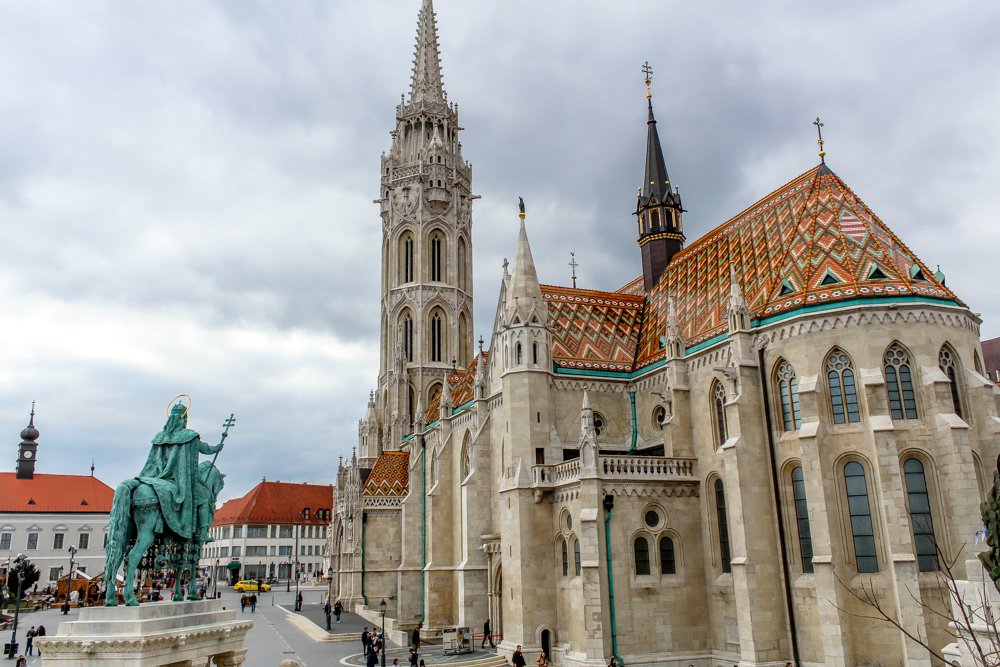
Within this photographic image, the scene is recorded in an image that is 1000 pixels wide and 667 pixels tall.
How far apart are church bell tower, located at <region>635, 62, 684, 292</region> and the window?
15.8 meters

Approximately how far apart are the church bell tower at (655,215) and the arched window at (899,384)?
15577 millimetres

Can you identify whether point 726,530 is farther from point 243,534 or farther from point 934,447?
point 243,534

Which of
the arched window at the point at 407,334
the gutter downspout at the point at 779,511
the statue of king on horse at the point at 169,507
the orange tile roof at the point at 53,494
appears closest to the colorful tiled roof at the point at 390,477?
the arched window at the point at 407,334

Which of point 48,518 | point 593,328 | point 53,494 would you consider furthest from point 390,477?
point 53,494

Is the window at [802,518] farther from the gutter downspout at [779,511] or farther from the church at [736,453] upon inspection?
the gutter downspout at [779,511]

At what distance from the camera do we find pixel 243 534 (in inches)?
3282

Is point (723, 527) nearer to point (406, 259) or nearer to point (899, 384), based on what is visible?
point (899, 384)

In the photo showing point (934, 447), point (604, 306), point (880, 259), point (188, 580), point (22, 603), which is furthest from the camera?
point (22, 603)

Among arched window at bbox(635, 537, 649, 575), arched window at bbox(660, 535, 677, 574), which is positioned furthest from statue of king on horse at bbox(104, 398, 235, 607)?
arched window at bbox(660, 535, 677, 574)

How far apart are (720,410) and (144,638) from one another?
19876mm

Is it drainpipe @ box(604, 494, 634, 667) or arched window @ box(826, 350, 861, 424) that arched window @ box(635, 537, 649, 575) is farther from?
arched window @ box(826, 350, 861, 424)

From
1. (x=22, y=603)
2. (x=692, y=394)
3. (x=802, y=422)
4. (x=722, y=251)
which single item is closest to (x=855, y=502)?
(x=802, y=422)

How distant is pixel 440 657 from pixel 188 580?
16.7 m

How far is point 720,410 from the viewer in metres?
26.0
